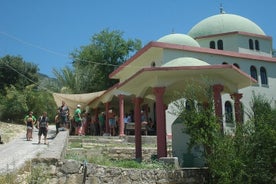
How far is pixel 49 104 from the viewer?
34469mm

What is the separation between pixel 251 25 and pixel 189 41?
26.0 ft

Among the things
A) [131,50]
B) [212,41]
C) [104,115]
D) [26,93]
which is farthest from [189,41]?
[131,50]

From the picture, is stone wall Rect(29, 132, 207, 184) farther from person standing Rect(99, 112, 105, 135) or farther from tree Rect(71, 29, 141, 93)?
tree Rect(71, 29, 141, 93)

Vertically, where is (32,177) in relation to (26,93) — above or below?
below

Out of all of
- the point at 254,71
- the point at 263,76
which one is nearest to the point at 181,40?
the point at 254,71

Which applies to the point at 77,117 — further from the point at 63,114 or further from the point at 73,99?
the point at 73,99

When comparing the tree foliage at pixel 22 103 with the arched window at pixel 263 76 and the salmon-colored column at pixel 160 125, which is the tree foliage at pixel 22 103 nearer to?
the arched window at pixel 263 76

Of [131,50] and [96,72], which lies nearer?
[96,72]

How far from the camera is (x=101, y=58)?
1633 inches

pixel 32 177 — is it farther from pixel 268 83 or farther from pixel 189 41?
pixel 268 83

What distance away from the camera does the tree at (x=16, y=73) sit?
133 ft

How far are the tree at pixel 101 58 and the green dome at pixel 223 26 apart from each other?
12.2 metres

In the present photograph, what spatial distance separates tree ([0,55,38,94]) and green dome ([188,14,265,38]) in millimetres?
19713

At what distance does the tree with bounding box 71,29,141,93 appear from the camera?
36719 millimetres
